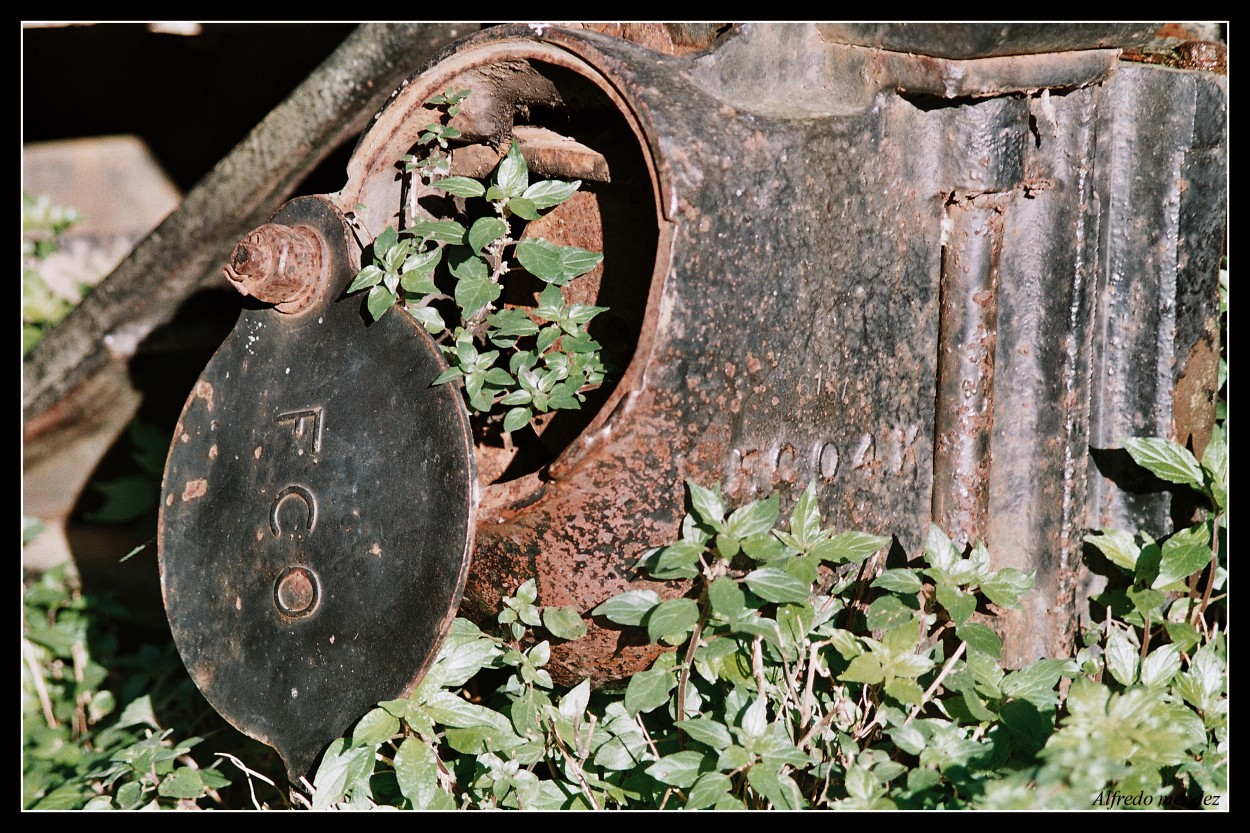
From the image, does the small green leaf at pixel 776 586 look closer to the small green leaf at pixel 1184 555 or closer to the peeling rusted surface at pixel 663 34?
the small green leaf at pixel 1184 555

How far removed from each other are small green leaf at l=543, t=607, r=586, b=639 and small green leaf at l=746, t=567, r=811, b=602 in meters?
0.30

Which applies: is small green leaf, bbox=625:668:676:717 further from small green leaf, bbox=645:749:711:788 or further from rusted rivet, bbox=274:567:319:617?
rusted rivet, bbox=274:567:319:617

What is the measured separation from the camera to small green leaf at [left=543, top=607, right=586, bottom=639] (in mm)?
1753

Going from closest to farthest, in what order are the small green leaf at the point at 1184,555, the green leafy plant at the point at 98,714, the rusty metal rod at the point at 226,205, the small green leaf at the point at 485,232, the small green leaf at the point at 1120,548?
the small green leaf at the point at 485,232 < the small green leaf at the point at 1184,555 < the small green leaf at the point at 1120,548 < the green leafy plant at the point at 98,714 < the rusty metal rod at the point at 226,205

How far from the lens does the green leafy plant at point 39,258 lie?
155 inches

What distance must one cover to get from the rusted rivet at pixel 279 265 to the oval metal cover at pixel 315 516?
3 cm

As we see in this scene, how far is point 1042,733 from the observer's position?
1720mm

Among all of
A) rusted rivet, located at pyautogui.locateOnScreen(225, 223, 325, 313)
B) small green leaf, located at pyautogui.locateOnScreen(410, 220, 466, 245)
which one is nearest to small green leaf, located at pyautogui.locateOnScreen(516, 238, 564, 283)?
small green leaf, located at pyautogui.locateOnScreen(410, 220, 466, 245)

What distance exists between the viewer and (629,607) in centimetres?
170

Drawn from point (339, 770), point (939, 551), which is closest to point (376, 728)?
point (339, 770)

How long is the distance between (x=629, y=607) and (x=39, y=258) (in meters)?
3.34

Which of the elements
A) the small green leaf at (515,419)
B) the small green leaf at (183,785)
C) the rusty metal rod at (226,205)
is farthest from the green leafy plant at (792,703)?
the rusty metal rod at (226,205)

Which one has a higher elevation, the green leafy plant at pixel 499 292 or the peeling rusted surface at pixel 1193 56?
the peeling rusted surface at pixel 1193 56
